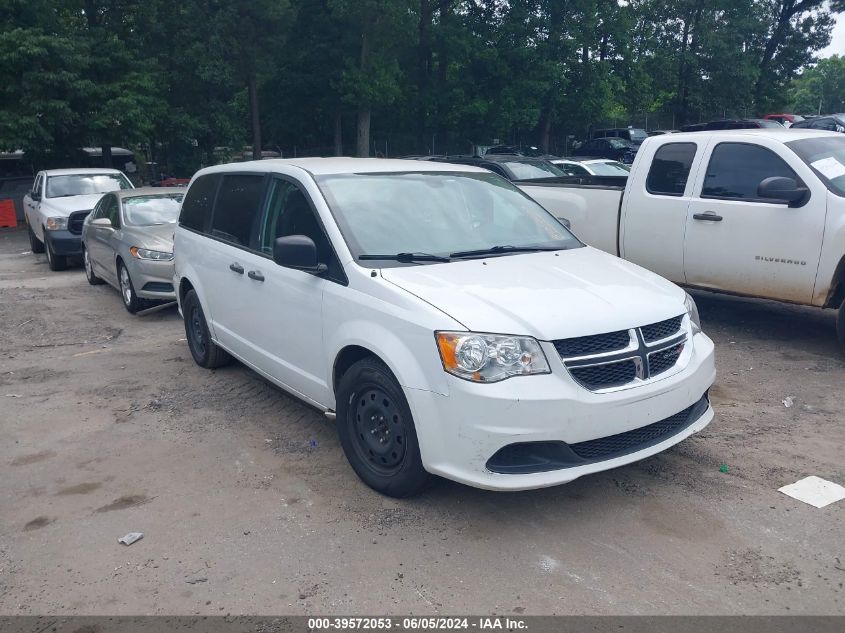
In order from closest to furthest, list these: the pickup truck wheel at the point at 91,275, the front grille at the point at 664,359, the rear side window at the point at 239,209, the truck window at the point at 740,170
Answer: the front grille at the point at 664,359, the rear side window at the point at 239,209, the truck window at the point at 740,170, the pickup truck wheel at the point at 91,275

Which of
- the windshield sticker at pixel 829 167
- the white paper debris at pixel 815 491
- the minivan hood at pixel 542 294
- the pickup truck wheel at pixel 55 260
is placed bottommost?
the pickup truck wheel at pixel 55 260

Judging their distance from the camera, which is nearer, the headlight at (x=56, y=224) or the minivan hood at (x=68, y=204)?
the headlight at (x=56, y=224)

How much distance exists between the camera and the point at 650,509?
13.4 feet

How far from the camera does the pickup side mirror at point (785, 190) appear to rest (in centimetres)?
647

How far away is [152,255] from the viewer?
909cm

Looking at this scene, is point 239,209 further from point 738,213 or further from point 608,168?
point 608,168

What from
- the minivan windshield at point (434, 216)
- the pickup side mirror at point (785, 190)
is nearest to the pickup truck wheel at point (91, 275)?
the minivan windshield at point (434, 216)

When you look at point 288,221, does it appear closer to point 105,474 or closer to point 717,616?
point 105,474

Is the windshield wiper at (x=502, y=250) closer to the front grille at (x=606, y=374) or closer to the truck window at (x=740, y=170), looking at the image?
the front grille at (x=606, y=374)

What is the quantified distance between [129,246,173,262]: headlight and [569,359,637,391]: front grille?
6.66 meters

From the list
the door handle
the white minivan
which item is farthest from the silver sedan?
the door handle

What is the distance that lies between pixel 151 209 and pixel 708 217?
719cm

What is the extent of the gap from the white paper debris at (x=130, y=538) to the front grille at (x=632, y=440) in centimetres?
226

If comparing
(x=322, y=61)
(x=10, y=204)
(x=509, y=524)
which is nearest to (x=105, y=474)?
(x=509, y=524)
